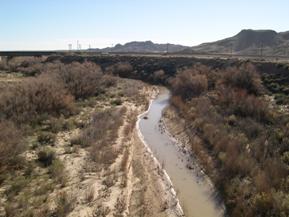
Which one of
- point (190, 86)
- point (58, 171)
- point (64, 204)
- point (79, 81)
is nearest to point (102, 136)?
point (58, 171)

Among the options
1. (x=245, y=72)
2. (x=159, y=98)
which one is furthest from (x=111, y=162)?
(x=159, y=98)

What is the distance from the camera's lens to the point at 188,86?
43219 mm

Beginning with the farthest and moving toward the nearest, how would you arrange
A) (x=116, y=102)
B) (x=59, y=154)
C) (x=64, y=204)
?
(x=116, y=102), (x=59, y=154), (x=64, y=204)

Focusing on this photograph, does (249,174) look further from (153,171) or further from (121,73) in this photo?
(121,73)

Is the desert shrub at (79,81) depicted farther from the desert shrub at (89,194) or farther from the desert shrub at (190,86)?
the desert shrub at (89,194)

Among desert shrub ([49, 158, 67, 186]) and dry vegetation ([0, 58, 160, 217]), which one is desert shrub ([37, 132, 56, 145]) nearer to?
dry vegetation ([0, 58, 160, 217])

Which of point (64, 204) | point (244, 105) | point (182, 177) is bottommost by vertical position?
point (182, 177)

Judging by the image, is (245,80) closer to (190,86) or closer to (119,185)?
(190,86)

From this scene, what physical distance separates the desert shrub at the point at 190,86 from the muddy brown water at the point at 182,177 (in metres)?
11.3

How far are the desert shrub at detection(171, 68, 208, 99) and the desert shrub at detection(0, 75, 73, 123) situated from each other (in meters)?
15.5

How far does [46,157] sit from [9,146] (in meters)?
2.19

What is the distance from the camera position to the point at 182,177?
19.1 metres

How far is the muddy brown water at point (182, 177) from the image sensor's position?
1562 cm

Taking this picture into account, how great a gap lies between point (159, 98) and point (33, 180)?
1217 inches
